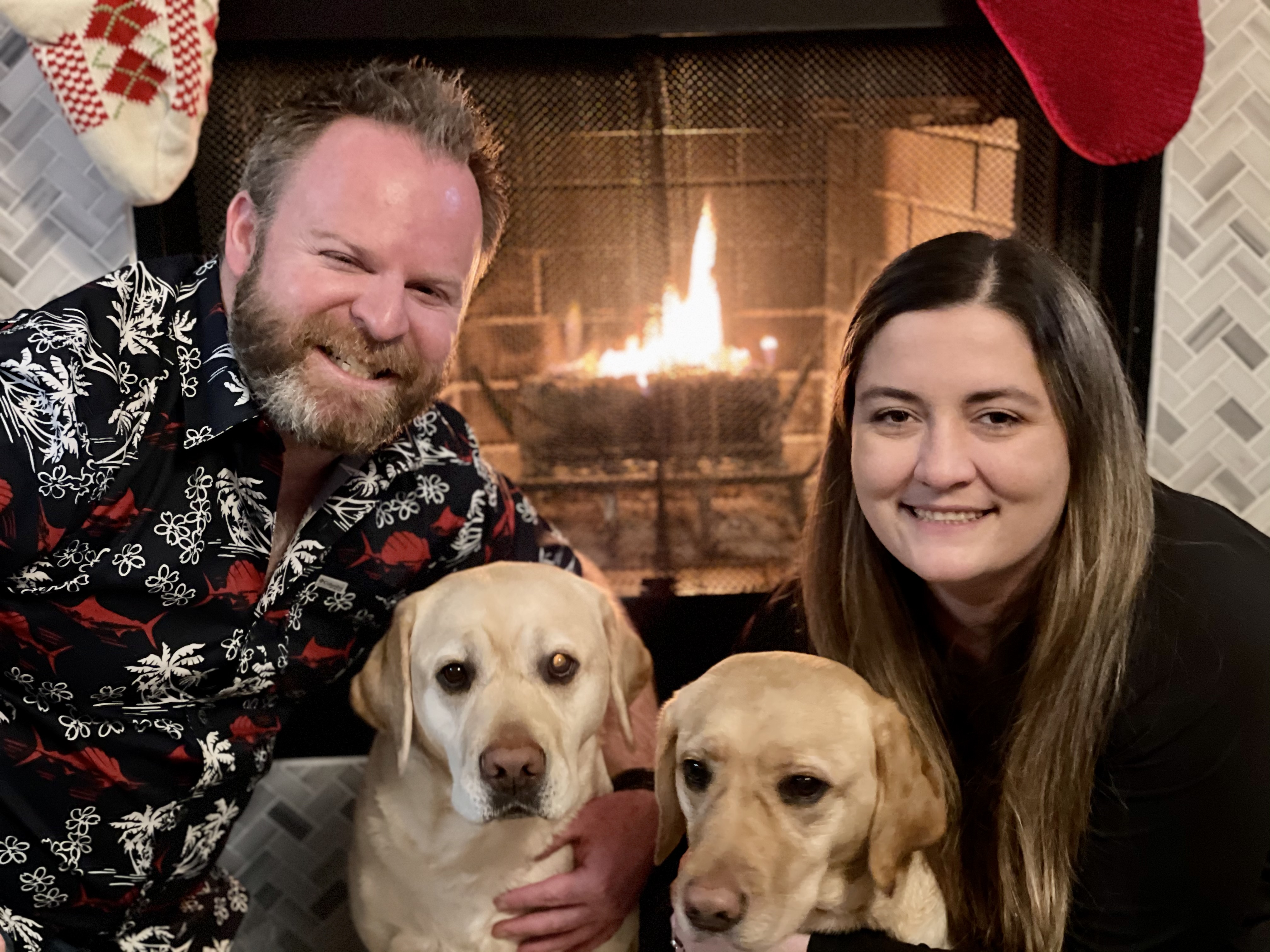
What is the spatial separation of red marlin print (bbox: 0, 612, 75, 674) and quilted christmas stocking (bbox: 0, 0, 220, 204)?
0.73 m

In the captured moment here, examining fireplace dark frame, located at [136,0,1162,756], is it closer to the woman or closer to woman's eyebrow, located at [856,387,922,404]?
the woman

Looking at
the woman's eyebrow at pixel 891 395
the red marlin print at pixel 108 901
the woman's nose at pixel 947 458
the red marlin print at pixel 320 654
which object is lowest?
the red marlin print at pixel 108 901

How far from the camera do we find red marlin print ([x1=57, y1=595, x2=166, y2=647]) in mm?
1414

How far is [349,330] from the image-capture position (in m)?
1.47

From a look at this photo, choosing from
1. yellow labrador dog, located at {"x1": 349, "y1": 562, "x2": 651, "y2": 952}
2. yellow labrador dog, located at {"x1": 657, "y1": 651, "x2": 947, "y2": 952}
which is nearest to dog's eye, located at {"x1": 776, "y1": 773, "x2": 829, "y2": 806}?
yellow labrador dog, located at {"x1": 657, "y1": 651, "x2": 947, "y2": 952}

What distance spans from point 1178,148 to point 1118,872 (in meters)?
1.32

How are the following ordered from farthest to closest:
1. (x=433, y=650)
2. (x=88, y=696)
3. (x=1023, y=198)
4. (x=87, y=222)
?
1. (x=1023, y=198)
2. (x=87, y=222)
3. (x=88, y=696)
4. (x=433, y=650)

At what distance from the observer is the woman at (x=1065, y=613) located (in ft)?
3.96

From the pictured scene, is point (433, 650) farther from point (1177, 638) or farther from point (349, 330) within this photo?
point (1177, 638)

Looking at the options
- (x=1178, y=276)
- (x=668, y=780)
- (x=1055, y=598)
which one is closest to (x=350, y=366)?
(x=668, y=780)

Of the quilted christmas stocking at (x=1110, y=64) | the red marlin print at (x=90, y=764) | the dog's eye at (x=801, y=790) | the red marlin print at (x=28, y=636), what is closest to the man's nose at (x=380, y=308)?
the red marlin print at (x=28, y=636)

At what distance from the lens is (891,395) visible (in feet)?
4.10

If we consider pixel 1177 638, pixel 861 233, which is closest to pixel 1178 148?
pixel 861 233

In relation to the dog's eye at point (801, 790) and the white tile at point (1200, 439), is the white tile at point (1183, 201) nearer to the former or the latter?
the white tile at point (1200, 439)
